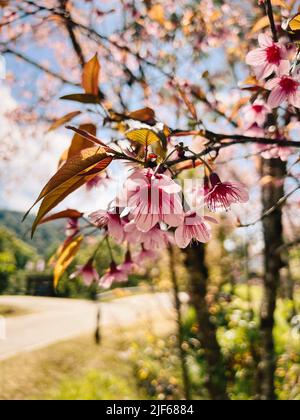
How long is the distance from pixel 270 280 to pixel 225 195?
6.97 ft

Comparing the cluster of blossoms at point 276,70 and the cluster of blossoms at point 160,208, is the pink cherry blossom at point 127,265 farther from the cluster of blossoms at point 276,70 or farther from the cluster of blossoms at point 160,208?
the cluster of blossoms at point 276,70

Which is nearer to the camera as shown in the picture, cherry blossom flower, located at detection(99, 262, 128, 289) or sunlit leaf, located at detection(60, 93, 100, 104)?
sunlit leaf, located at detection(60, 93, 100, 104)

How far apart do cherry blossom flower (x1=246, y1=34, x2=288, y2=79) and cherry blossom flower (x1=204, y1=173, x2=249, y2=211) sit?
302mm

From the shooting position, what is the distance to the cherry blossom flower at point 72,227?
41.0 inches

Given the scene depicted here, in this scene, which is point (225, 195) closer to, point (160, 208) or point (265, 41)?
point (160, 208)

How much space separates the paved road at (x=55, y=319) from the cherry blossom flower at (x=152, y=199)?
4056 millimetres

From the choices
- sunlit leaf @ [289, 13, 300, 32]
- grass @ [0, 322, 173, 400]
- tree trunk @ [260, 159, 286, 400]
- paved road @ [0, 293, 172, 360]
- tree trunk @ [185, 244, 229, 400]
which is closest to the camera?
sunlit leaf @ [289, 13, 300, 32]

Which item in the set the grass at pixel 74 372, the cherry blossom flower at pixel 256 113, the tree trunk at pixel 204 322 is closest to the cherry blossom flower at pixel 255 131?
the cherry blossom flower at pixel 256 113

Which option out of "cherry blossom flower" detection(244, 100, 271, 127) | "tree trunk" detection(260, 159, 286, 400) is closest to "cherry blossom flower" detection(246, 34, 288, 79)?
"cherry blossom flower" detection(244, 100, 271, 127)

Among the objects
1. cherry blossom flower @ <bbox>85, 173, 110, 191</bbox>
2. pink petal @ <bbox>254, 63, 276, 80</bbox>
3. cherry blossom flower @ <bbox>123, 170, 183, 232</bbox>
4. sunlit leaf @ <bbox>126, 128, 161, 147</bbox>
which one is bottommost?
cherry blossom flower @ <bbox>123, 170, 183, 232</bbox>

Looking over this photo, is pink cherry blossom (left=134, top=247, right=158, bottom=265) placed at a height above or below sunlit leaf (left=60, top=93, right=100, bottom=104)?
below

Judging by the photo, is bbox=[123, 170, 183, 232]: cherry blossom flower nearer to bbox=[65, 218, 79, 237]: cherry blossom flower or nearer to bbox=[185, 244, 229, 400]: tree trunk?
bbox=[65, 218, 79, 237]: cherry blossom flower

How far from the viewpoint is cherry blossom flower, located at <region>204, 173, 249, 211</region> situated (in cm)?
68

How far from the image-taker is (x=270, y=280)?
2.61m
